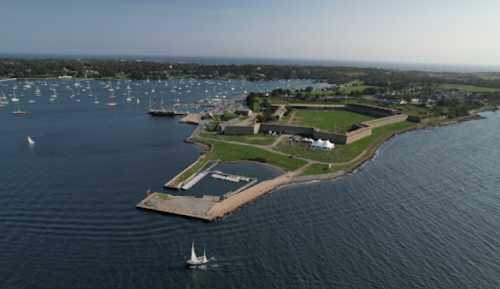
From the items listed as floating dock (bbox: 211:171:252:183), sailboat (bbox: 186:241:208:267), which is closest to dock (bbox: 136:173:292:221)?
floating dock (bbox: 211:171:252:183)

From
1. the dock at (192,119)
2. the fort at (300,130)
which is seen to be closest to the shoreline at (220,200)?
the fort at (300,130)

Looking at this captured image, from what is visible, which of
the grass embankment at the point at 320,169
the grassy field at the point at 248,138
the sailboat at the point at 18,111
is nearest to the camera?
the grass embankment at the point at 320,169

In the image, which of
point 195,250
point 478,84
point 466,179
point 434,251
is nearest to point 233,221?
point 195,250

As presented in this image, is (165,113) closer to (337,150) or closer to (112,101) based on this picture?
(112,101)

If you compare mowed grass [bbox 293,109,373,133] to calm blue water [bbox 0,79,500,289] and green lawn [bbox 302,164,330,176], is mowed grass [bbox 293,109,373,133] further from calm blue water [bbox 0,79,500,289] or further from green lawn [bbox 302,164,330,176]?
green lawn [bbox 302,164,330,176]

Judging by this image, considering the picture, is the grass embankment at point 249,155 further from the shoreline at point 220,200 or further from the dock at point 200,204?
the dock at point 200,204
